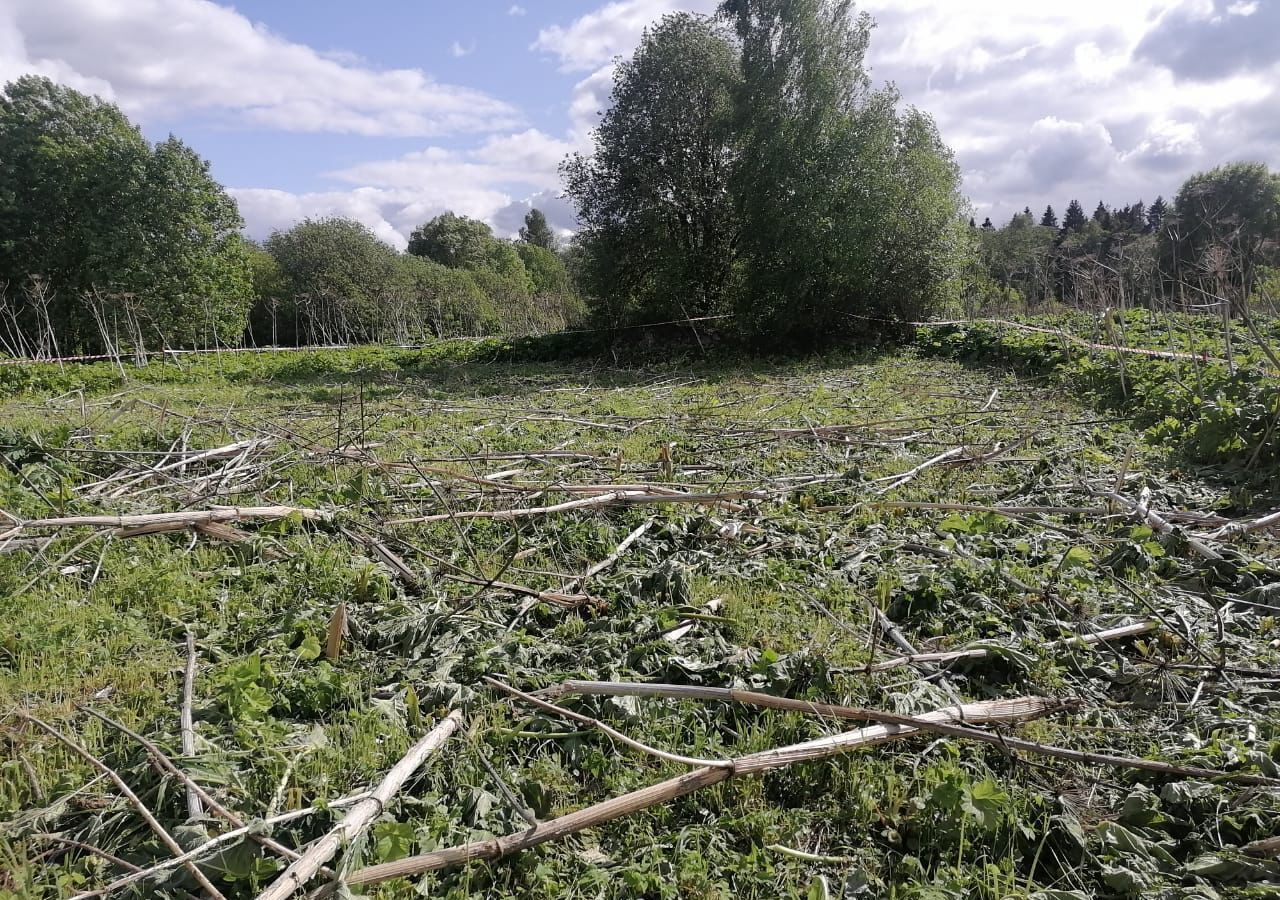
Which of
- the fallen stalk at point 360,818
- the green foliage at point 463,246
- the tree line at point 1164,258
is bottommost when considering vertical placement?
the fallen stalk at point 360,818

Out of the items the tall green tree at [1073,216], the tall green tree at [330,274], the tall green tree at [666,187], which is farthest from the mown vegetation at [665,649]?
the tall green tree at [1073,216]

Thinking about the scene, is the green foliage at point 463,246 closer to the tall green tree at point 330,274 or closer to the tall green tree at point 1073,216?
the tall green tree at point 330,274

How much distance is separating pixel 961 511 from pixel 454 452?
433 cm

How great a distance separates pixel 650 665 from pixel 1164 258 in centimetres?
4128

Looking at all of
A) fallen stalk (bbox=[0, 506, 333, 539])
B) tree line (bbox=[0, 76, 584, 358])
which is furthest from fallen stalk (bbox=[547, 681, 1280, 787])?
tree line (bbox=[0, 76, 584, 358])

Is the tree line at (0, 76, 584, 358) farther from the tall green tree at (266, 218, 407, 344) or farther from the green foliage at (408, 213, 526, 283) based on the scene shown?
the green foliage at (408, 213, 526, 283)

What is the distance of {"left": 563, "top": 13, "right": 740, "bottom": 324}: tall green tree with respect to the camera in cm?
1934

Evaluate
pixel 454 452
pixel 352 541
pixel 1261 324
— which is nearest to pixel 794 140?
pixel 1261 324

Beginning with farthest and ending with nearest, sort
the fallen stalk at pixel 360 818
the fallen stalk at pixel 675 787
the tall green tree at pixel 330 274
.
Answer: the tall green tree at pixel 330 274
the fallen stalk at pixel 675 787
the fallen stalk at pixel 360 818

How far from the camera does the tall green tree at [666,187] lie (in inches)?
762

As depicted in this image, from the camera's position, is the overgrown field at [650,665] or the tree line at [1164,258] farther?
the tree line at [1164,258]

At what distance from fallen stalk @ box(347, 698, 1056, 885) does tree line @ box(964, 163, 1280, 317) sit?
4530mm

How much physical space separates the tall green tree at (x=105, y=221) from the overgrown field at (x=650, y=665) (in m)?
20.5

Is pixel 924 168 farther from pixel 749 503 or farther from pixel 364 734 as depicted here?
pixel 364 734
